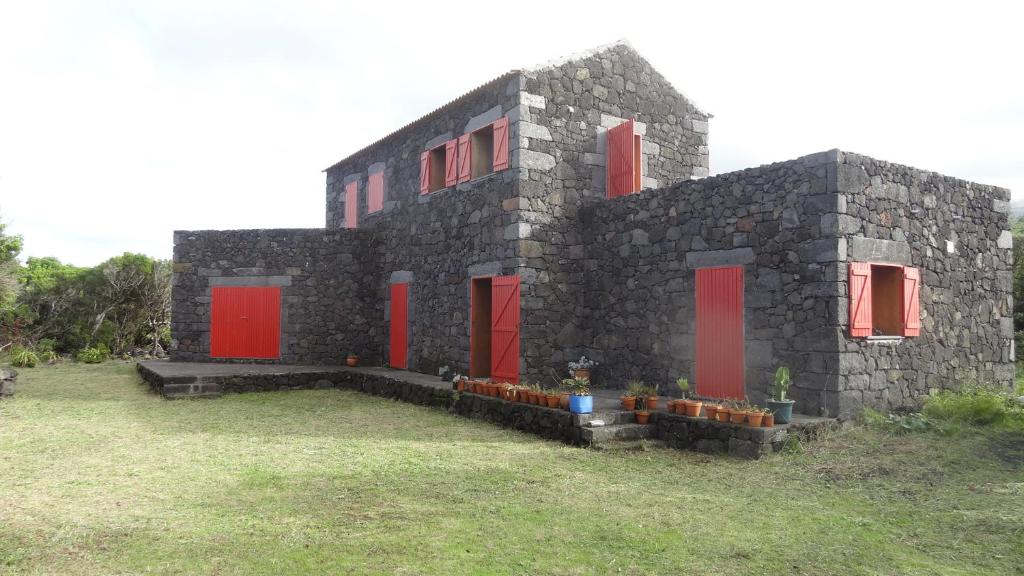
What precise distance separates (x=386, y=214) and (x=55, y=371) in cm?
780

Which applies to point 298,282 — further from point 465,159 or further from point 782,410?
point 782,410

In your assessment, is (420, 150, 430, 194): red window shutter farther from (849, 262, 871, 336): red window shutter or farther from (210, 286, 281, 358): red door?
(849, 262, 871, 336): red window shutter

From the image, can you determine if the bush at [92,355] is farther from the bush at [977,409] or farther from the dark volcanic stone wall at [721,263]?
the bush at [977,409]

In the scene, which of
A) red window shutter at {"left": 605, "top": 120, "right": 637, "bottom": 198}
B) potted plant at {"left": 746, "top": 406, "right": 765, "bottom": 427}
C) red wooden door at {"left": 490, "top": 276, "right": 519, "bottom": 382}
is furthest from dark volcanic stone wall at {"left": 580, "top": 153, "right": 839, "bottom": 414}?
red wooden door at {"left": 490, "top": 276, "right": 519, "bottom": 382}

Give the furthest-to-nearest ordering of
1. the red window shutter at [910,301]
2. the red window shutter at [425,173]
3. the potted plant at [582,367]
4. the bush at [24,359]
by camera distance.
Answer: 1. the bush at [24,359]
2. the red window shutter at [425,173]
3. the potted plant at [582,367]
4. the red window shutter at [910,301]

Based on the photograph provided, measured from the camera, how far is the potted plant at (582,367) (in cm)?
1012

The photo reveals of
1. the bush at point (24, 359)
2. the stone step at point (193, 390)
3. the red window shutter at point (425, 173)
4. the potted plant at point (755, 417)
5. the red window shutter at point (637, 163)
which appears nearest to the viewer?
the potted plant at point (755, 417)

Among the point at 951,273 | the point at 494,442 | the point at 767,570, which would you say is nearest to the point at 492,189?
the point at 494,442

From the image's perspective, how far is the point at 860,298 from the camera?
7.55 metres

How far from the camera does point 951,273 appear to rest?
879cm

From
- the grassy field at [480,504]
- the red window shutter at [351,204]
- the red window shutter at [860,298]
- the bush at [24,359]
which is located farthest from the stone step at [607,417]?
the bush at [24,359]

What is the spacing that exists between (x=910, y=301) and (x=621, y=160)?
4.50m

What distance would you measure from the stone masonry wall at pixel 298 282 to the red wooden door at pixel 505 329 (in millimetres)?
4270

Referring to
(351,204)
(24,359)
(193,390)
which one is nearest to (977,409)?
(193,390)
